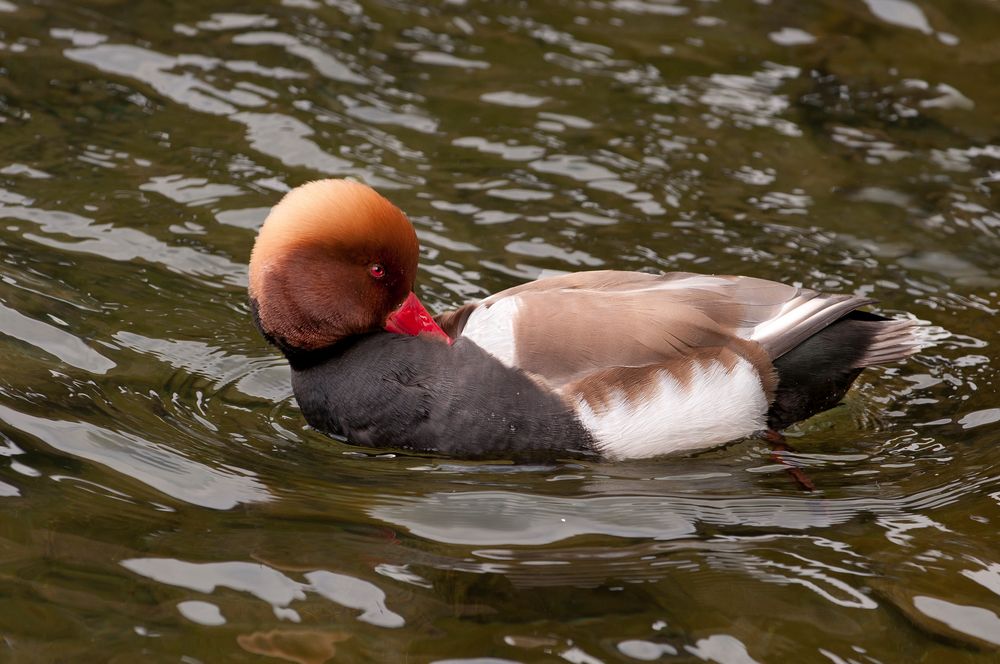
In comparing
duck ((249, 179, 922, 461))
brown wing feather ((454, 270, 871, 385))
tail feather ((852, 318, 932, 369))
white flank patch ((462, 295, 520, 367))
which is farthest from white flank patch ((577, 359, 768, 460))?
tail feather ((852, 318, 932, 369))

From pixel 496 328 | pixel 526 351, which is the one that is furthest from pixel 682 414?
pixel 496 328

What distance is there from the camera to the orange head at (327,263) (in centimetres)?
489

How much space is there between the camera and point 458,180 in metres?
7.46

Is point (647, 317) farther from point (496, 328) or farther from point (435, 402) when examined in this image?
point (435, 402)

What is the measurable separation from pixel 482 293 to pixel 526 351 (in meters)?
1.48

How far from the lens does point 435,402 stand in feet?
16.3

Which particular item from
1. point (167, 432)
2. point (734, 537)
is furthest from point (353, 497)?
point (734, 537)

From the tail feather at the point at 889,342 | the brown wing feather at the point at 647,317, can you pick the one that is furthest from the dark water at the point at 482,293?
the brown wing feather at the point at 647,317

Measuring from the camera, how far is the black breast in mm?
4922

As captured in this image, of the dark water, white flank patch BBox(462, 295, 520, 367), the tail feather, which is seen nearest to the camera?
the dark water

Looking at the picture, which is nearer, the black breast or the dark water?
the dark water

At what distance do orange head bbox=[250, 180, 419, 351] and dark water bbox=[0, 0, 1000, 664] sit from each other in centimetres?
47

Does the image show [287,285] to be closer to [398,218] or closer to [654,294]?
[398,218]

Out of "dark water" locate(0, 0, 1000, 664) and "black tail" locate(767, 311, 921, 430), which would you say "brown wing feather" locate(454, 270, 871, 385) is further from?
"dark water" locate(0, 0, 1000, 664)
